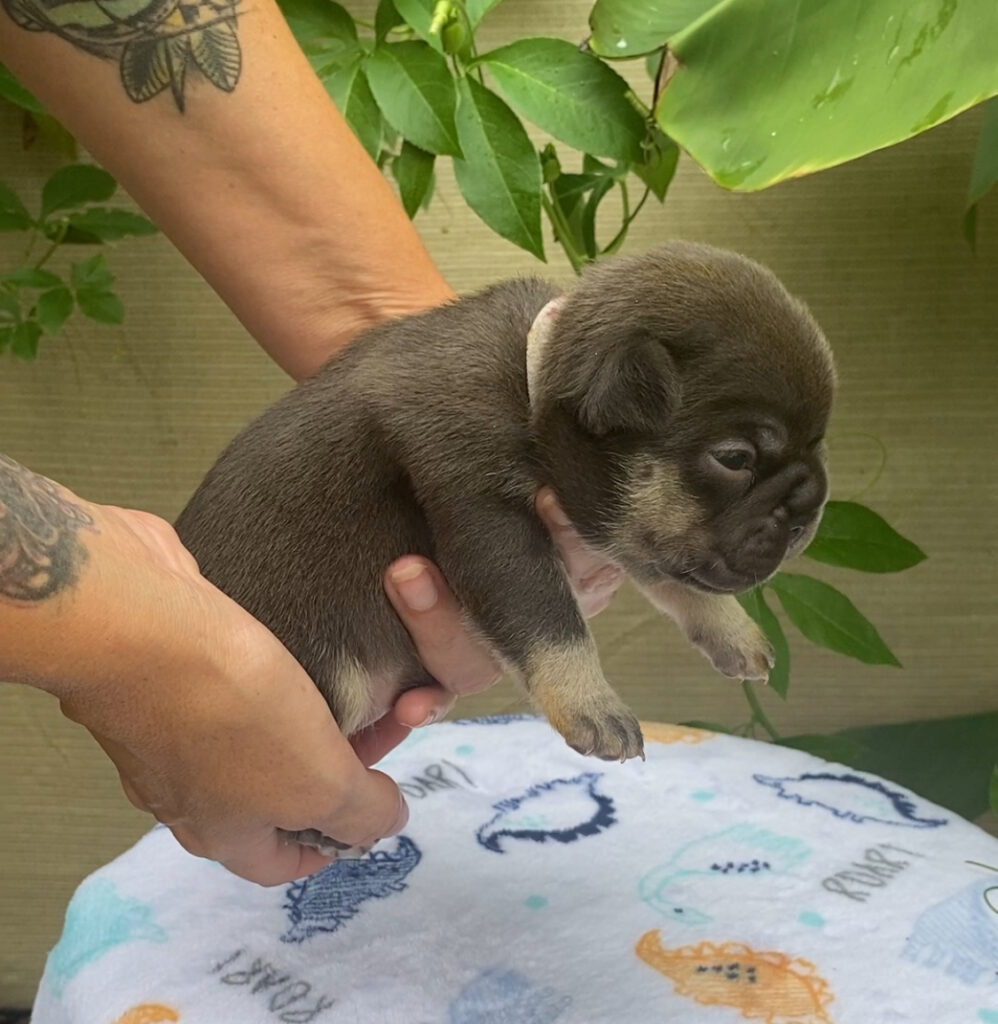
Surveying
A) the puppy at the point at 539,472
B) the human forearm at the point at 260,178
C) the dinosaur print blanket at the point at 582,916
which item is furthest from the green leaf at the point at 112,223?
the dinosaur print blanket at the point at 582,916

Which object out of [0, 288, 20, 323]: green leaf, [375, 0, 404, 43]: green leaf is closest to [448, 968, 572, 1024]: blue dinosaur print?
[375, 0, 404, 43]: green leaf

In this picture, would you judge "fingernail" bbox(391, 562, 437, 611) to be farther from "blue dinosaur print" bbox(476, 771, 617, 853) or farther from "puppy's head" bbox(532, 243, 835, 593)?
"blue dinosaur print" bbox(476, 771, 617, 853)

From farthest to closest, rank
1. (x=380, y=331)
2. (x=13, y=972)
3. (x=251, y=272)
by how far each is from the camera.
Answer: (x=13, y=972) < (x=251, y=272) < (x=380, y=331)

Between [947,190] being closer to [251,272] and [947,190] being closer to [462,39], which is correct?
[462,39]

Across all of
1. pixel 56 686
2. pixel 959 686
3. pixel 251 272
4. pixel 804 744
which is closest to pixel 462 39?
pixel 251 272

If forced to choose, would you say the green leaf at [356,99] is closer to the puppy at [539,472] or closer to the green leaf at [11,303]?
the puppy at [539,472]
